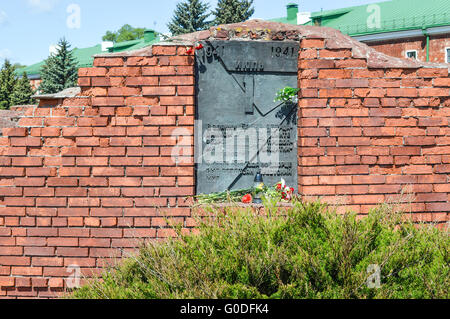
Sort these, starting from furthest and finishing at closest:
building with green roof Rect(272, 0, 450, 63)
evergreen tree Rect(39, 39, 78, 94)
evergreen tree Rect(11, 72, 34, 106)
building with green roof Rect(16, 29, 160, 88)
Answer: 1. building with green roof Rect(16, 29, 160, 88)
2. building with green roof Rect(272, 0, 450, 63)
3. evergreen tree Rect(11, 72, 34, 106)
4. evergreen tree Rect(39, 39, 78, 94)

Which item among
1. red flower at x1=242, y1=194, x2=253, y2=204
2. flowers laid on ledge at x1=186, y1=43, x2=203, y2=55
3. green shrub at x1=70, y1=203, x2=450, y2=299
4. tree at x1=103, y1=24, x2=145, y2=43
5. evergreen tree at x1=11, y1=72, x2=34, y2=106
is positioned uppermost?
tree at x1=103, y1=24, x2=145, y2=43

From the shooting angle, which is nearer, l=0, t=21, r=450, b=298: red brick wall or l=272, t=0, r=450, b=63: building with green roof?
l=0, t=21, r=450, b=298: red brick wall

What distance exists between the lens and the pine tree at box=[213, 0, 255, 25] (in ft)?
81.7

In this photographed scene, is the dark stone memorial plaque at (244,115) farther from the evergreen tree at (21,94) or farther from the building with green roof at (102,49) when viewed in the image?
the building with green roof at (102,49)

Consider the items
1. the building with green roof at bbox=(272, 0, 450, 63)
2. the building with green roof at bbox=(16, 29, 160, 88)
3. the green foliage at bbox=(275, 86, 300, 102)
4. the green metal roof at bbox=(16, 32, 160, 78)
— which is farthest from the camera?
the green metal roof at bbox=(16, 32, 160, 78)

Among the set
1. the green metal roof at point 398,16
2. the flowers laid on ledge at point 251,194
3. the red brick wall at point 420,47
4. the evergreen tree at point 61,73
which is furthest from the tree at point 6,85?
the flowers laid on ledge at point 251,194

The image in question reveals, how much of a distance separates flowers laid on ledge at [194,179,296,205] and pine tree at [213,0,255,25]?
73.3 feet

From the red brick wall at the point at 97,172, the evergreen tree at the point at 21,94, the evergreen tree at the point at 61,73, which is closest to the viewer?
the red brick wall at the point at 97,172

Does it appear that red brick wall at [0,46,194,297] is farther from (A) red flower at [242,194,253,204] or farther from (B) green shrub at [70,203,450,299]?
(B) green shrub at [70,203,450,299]

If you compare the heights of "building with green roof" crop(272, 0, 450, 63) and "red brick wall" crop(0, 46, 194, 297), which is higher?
"building with green roof" crop(272, 0, 450, 63)

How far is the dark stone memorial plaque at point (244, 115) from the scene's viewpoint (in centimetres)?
389

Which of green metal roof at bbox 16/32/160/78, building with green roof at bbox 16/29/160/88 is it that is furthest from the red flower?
green metal roof at bbox 16/32/160/78

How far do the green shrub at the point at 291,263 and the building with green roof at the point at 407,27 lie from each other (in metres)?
23.8
